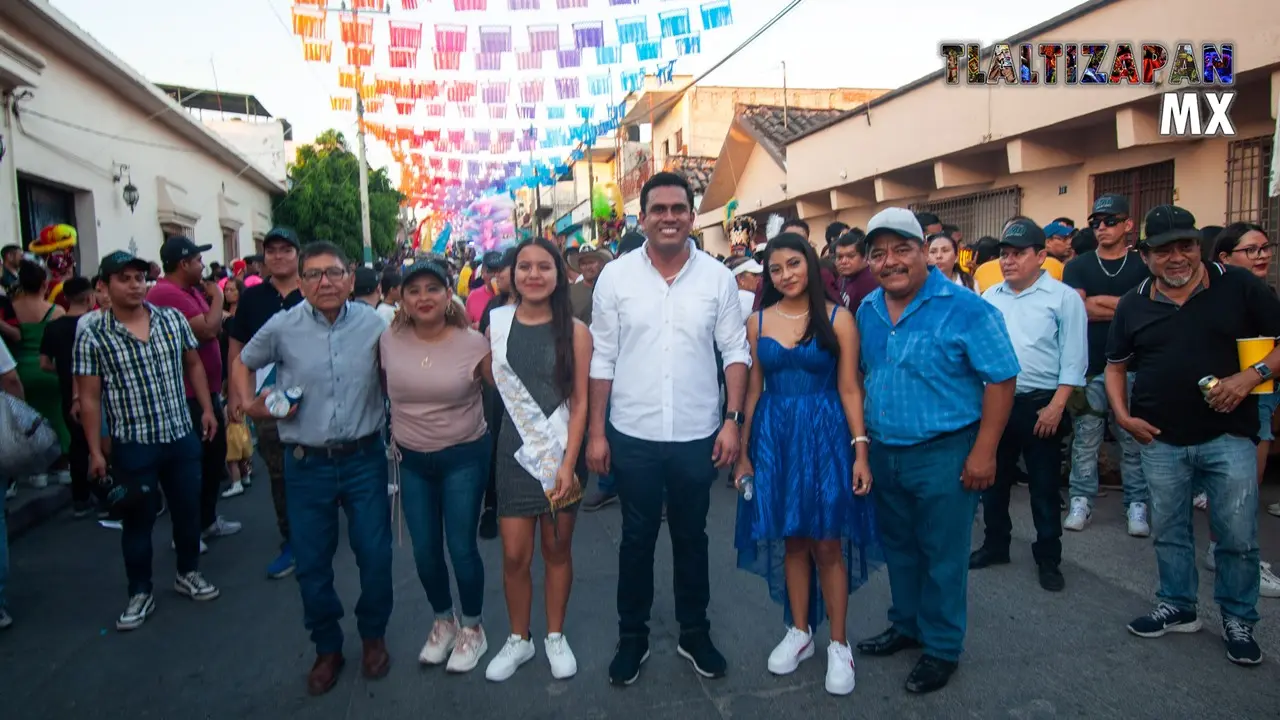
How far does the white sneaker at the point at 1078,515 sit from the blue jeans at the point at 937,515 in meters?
2.30

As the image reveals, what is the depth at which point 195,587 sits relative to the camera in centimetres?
459

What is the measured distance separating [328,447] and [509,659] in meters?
1.22

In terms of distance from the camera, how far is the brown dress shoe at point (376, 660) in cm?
356

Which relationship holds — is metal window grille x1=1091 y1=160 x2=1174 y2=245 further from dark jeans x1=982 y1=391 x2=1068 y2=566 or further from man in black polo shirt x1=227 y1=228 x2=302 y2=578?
man in black polo shirt x1=227 y1=228 x2=302 y2=578

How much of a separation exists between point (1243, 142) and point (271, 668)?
8776 mm

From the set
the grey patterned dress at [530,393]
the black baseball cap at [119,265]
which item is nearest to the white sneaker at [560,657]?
the grey patterned dress at [530,393]

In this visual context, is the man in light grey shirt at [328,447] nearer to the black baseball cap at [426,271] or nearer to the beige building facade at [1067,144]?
the black baseball cap at [426,271]

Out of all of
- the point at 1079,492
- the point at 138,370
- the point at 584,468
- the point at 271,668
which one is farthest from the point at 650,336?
the point at 1079,492

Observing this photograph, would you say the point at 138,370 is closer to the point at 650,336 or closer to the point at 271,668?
the point at 271,668

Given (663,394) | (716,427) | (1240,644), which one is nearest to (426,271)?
(663,394)

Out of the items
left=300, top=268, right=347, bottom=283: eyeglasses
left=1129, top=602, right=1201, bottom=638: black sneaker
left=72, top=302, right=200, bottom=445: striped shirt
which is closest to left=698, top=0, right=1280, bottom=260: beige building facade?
left=1129, top=602, right=1201, bottom=638: black sneaker

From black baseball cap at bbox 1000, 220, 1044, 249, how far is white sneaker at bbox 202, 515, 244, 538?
548cm

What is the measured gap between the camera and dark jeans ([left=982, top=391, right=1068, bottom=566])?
4.43m

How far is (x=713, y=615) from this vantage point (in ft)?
13.4
